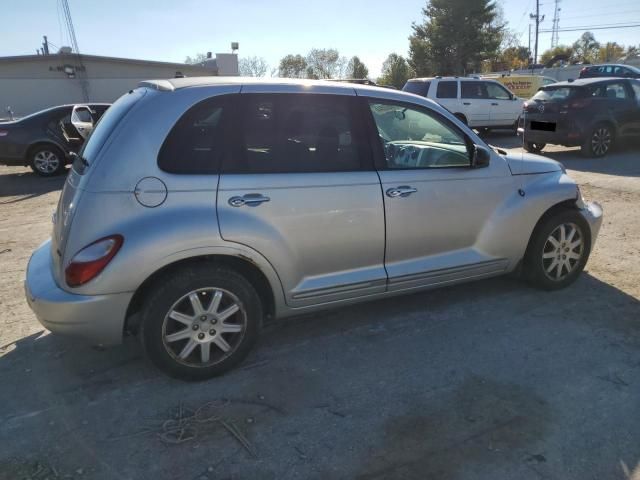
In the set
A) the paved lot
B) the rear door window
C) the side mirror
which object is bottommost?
the paved lot

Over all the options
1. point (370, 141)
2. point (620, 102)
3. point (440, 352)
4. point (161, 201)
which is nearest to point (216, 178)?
point (161, 201)

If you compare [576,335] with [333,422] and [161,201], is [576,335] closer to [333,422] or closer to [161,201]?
[333,422]

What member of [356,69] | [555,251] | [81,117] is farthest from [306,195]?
[356,69]

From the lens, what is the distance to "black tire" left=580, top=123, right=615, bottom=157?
10.7 metres

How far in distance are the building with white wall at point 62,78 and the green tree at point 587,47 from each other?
205 feet

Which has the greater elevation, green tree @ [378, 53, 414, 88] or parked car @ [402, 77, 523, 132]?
green tree @ [378, 53, 414, 88]

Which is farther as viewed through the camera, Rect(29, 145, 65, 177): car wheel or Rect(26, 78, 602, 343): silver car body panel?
Rect(29, 145, 65, 177): car wheel

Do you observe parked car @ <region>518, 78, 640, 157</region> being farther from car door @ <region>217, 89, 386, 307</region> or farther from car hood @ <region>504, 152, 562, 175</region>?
car door @ <region>217, 89, 386, 307</region>

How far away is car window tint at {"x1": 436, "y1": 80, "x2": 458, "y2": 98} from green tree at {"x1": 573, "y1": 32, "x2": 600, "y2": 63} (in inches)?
2502

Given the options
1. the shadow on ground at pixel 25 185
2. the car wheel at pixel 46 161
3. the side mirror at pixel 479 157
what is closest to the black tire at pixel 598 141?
the side mirror at pixel 479 157

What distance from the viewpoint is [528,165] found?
155 inches

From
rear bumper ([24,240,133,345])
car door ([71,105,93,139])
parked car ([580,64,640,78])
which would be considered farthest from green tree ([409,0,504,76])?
rear bumper ([24,240,133,345])

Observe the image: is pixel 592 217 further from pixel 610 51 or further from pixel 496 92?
pixel 610 51

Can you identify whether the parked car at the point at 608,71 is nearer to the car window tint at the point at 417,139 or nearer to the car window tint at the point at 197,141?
the car window tint at the point at 417,139
